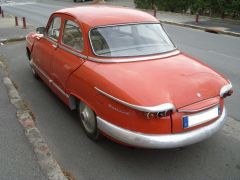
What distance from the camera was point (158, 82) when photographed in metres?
3.28

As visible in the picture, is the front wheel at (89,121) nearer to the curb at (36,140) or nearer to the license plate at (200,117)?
the curb at (36,140)

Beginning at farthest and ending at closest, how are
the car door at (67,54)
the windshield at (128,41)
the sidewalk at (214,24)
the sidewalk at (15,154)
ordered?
the sidewalk at (214,24), the car door at (67,54), the windshield at (128,41), the sidewalk at (15,154)

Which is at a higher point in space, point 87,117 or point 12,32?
point 12,32

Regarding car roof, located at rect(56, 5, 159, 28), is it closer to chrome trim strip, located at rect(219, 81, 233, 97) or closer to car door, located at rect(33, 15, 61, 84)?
car door, located at rect(33, 15, 61, 84)

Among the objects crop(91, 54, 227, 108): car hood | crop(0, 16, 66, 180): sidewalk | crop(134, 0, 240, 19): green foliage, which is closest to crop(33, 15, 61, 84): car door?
crop(0, 16, 66, 180): sidewalk

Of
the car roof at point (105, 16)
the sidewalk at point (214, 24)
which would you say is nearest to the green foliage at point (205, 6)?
the sidewalk at point (214, 24)

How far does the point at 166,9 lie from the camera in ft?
77.9

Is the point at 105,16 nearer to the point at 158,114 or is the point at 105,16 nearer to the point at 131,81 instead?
the point at 131,81

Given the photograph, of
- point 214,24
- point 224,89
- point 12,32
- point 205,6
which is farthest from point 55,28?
point 205,6

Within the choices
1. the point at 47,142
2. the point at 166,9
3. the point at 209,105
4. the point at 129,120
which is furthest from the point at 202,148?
the point at 166,9

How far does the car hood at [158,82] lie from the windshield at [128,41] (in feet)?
0.86

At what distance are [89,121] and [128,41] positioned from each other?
126 cm

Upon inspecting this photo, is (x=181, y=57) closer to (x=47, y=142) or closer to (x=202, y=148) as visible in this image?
(x=202, y=148)

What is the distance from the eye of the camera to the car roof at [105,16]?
13.8 ft
